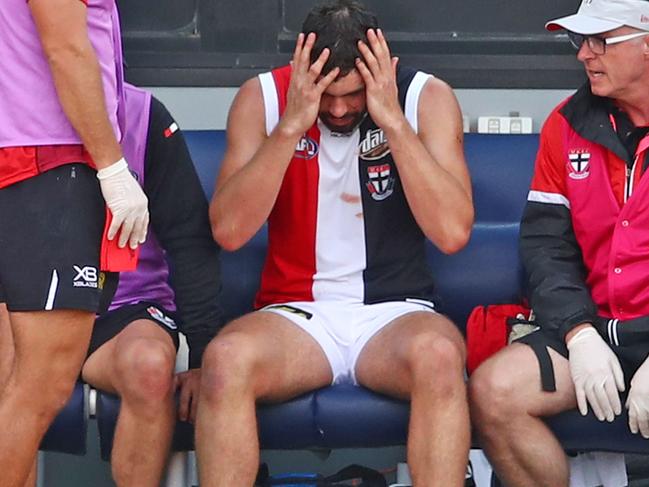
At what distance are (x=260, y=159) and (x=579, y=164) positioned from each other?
806mm

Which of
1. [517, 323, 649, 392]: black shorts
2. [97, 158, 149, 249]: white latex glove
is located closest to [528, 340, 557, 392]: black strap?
[517, 323, 649, 392]: black shorts

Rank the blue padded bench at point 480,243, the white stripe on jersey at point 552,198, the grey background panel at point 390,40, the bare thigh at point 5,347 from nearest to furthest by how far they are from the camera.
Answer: the bare thigh at point 5,347, the white stripe on jersey at point 552,198, the blue padded bench at point 480,243, the grey background panel at point 390,40

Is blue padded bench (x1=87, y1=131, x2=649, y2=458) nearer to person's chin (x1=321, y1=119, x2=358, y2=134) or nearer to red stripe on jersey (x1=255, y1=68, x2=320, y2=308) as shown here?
red stripe on jersey (x1=255, y1=68, x2=320, y2=308)

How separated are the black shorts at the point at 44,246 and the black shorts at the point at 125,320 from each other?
661 millimetres

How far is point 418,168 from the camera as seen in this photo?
378 centimetres

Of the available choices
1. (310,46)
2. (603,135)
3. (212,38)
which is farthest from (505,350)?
(212,38)

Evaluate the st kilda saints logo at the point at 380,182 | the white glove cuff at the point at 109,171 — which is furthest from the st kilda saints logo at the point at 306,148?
the white glove cuff at the point at 109,171

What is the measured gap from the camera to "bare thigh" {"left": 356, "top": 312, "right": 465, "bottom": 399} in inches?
142

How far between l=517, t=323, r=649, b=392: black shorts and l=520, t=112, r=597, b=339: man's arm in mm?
43

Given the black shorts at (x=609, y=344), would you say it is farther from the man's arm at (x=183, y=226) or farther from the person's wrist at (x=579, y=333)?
the man's arm at (x=183, y=226)

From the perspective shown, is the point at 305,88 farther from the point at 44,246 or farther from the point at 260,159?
the point at 44,246

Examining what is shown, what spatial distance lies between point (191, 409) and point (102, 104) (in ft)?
3.01

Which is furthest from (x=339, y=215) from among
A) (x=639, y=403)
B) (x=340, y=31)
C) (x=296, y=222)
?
(x=639, y=403)

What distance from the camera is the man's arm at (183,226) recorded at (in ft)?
12.9
